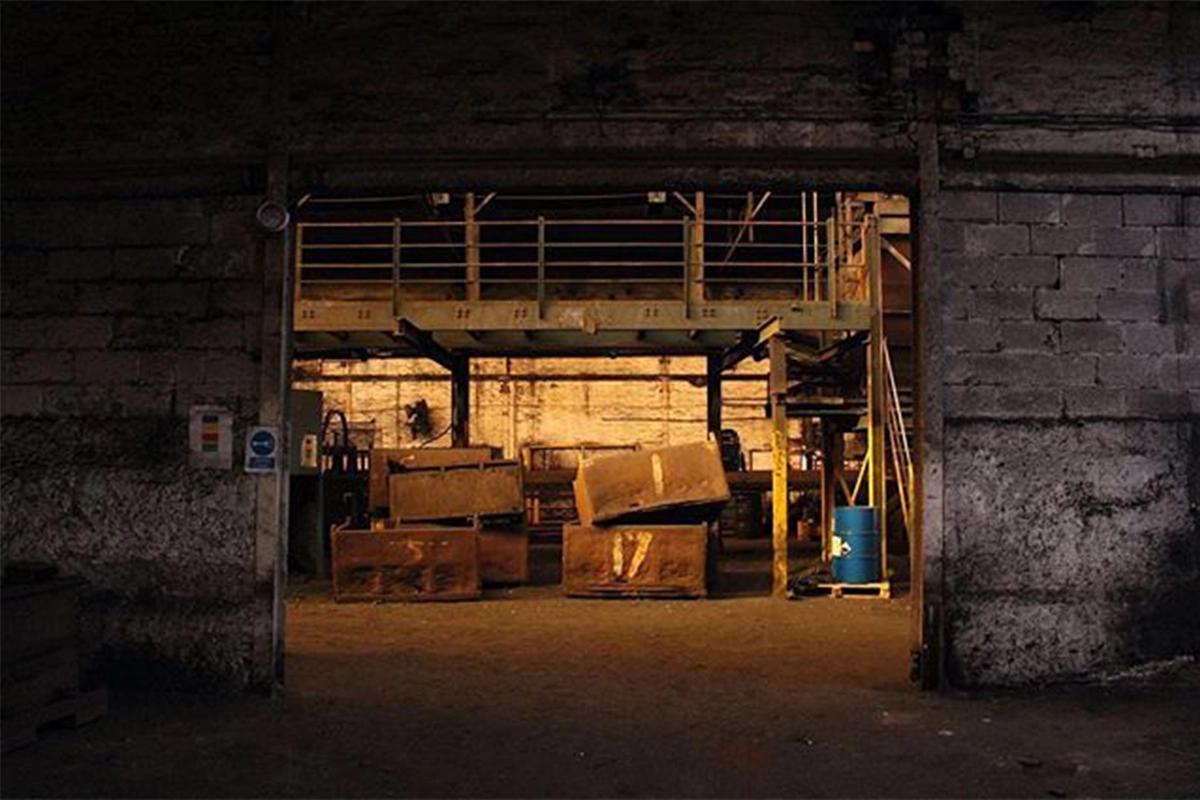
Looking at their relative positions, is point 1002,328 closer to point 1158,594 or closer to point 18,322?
point 1158,594

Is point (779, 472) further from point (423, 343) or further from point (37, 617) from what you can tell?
point (37, 617)

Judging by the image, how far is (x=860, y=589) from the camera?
10.8 meters

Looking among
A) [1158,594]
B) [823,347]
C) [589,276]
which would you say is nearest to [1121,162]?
[1158,594]

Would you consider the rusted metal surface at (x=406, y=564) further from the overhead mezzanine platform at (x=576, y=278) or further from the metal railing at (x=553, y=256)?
the metal railing at (x=553, y=256)

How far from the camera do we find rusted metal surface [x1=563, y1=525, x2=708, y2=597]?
1061 cm

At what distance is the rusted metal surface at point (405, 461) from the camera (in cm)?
1138

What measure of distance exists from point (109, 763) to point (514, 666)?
2971mm

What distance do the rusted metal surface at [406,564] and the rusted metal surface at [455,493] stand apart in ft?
1.41

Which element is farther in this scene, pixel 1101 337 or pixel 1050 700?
pixel 1101 337

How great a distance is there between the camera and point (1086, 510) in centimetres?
603

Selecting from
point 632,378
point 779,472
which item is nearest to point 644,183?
point 779,472

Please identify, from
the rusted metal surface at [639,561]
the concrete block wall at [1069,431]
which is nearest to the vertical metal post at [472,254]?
the rusted metal surface at [639,561]

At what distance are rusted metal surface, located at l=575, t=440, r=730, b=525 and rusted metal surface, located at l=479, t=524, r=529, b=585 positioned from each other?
111 centimetres

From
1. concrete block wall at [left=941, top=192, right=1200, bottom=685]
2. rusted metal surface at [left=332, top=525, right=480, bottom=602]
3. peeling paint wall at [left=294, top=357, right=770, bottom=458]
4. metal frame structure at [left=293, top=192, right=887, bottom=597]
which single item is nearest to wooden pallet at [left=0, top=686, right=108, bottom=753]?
concrete block wall at [left=941, top=192, right=1200, bottom=685]
